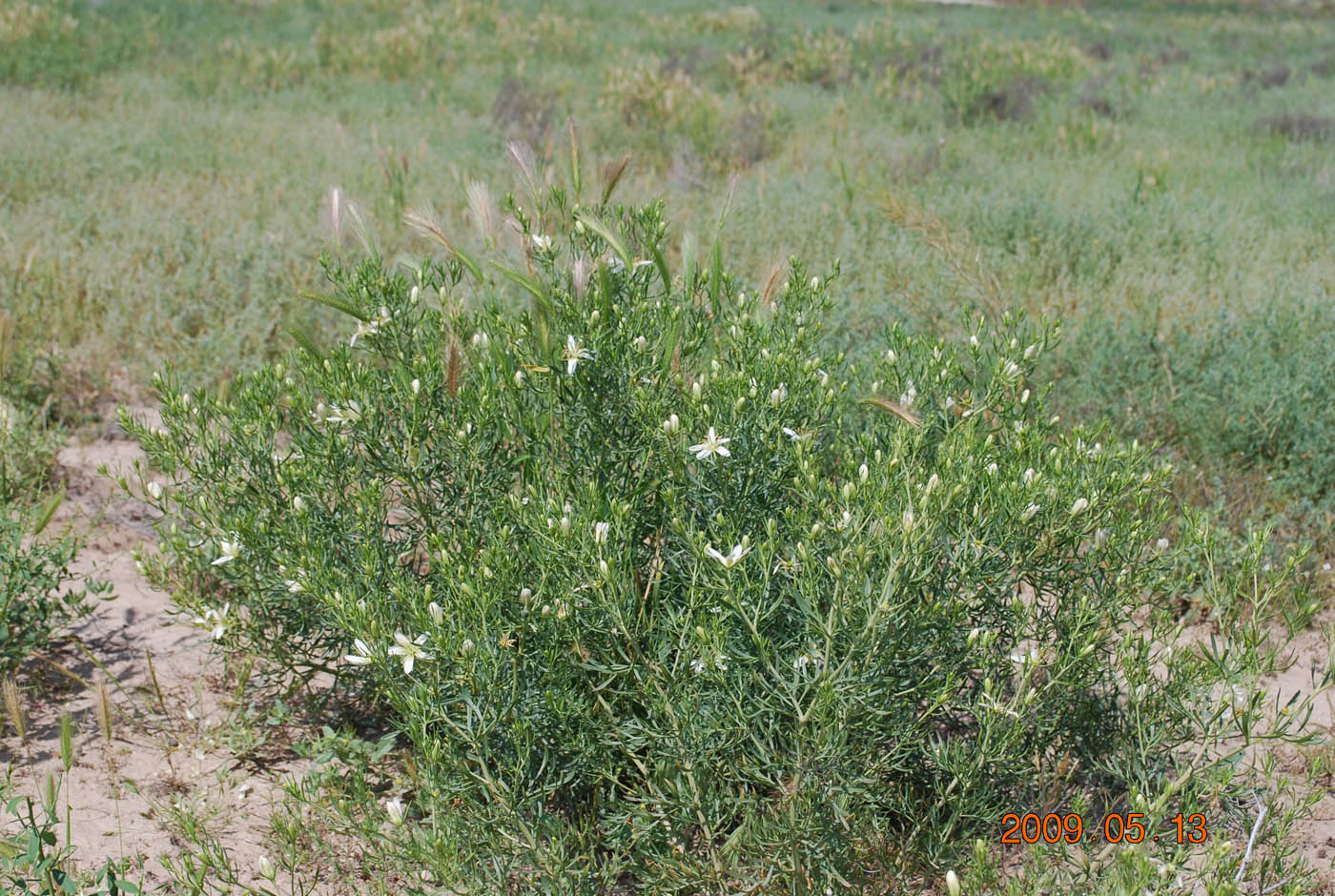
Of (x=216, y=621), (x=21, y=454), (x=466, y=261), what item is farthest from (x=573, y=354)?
(x=21, y=454)

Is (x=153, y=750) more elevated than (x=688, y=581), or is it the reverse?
(x=688, y=581)

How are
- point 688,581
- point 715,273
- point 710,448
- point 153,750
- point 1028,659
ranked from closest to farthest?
point 1028,659 → point 710,448 → point 688,581 → point 715,273 → point 153,750

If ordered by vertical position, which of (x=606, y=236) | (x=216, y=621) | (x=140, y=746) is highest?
(x=606, y=236)

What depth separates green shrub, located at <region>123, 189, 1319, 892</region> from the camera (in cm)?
212

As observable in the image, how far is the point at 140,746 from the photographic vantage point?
10.1ft

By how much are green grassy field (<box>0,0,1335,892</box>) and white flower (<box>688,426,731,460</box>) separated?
0.80 m

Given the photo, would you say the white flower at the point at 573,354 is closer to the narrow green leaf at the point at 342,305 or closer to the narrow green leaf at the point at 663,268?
the narrow green leaf at the point at 663,268

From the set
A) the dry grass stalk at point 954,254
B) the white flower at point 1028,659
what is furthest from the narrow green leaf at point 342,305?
A: the dry grass stalk at point 954,254

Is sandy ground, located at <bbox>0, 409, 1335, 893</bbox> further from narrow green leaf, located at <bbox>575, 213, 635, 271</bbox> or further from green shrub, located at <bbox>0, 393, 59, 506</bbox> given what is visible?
narrow green leaf, located at <bbox>575, 213, 635, 271</bbox>

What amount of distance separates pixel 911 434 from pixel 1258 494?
253 cm

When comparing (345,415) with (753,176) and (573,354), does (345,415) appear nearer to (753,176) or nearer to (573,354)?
(573,354)

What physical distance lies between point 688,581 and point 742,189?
422 centimetres

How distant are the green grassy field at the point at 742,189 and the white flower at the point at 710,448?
804 mm
